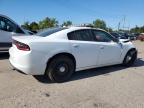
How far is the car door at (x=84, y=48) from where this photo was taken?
611 centimetres

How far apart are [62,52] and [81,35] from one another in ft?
3.35

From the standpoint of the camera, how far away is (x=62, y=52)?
5777mm

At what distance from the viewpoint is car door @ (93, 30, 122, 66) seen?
6.86 meters

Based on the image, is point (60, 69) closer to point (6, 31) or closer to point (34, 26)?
point (6, 31)

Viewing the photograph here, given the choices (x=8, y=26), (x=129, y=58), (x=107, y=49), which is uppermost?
(x=8, y=26)

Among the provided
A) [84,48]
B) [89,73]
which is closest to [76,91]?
[84,48]

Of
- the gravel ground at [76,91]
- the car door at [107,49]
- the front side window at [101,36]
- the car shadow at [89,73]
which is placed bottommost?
the gravel ground at [76,91]

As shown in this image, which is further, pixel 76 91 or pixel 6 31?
pixel 6 31

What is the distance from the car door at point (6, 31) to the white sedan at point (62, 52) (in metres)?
3.27

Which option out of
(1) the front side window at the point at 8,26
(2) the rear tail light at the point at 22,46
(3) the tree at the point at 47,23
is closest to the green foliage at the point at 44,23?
(3) the tree at the point at 47,23

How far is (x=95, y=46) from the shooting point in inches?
259

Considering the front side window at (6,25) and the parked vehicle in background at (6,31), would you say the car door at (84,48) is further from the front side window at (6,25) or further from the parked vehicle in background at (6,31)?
the front side window at (6,25)

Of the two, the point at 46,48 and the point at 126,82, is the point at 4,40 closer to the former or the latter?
the point at 46,48

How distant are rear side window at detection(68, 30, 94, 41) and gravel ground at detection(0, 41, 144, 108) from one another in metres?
1.12
